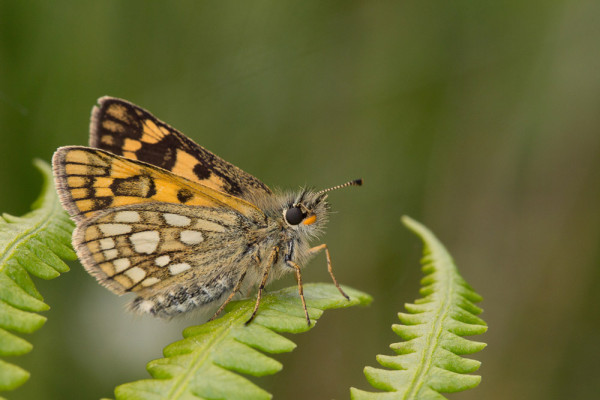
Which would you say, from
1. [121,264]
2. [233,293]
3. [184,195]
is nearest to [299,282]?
[233,293]

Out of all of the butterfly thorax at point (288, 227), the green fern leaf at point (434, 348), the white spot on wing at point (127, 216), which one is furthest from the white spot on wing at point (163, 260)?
the green fern leaf at point (434, 348)

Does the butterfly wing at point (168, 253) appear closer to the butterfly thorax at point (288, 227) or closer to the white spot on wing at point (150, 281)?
the white spot on wing at point (150, 281)

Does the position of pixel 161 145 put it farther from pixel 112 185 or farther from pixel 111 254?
pixel 111 254

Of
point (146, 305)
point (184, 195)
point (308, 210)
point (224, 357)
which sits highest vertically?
point (308, 210)

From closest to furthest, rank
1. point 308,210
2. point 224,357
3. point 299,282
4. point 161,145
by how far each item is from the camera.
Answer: point 224,357 → point 299,282 → point 308,210 → point 161,145

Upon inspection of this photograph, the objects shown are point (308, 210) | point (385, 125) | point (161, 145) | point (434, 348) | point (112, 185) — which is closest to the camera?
point (434, 348)

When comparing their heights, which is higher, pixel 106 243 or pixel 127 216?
pixel 127 216
